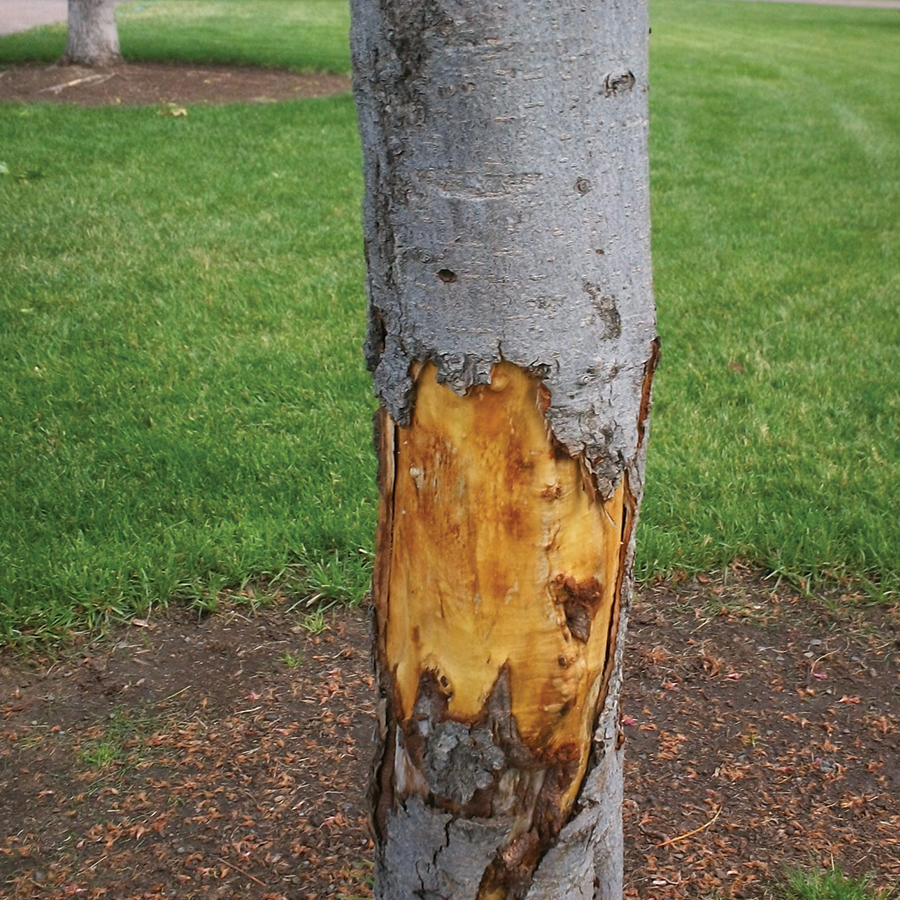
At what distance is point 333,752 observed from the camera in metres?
2.62

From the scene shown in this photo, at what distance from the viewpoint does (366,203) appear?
1502mm

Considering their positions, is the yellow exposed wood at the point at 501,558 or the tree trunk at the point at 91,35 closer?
the yellow exposed wood at the point at 501,558

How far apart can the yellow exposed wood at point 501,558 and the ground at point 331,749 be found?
2.77 ft

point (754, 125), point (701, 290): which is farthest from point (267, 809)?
point (754, 125)

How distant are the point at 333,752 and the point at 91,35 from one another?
10910mm

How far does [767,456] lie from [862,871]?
6.41 ft

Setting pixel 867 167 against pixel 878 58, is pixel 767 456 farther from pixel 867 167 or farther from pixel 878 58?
pixel 878 58

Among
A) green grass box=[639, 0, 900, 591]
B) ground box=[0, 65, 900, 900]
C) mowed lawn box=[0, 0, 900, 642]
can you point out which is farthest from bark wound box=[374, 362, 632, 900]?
green grass box=[639, 0, 900, 591]

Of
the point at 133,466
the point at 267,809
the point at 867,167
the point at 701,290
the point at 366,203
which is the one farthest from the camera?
the point at 867,167

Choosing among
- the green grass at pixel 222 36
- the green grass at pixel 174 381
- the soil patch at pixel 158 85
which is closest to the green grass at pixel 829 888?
the green grass at pixel 174 381

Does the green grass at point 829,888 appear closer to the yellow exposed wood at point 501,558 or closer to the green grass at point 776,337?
the yellow exposed wood at point 501,558

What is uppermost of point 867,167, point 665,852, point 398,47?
point 398,47

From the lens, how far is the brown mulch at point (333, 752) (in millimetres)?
2273

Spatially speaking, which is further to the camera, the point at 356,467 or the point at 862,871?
the point at 356,467
